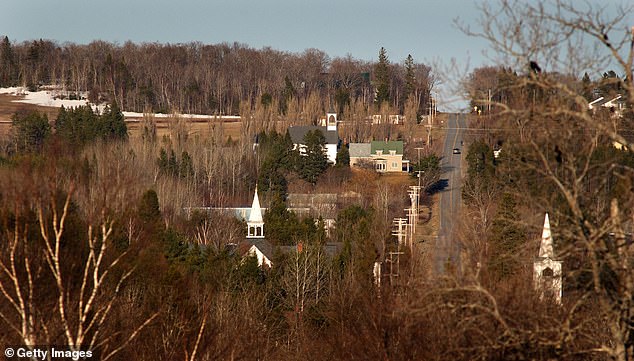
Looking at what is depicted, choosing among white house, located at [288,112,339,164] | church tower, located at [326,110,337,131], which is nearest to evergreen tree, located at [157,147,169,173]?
white house, located at [288,112,339,164]

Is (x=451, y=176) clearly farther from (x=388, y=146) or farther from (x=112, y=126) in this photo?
(x=112, y=126)

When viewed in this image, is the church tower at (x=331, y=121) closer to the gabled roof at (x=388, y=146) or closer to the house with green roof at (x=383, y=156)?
the house with green roof at (x=383, y=156)

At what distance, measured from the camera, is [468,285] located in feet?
24.2

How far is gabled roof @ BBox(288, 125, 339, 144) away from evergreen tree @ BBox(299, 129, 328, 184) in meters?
5.94

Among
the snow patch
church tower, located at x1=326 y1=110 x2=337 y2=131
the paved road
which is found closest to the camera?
the paved road

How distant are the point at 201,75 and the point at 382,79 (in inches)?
668

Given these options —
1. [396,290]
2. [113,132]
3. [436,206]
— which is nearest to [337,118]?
[113,132]

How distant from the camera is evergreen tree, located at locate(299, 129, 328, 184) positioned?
64.7 meters

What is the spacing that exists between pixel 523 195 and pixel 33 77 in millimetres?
99353

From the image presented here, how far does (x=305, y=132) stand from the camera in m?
76.1

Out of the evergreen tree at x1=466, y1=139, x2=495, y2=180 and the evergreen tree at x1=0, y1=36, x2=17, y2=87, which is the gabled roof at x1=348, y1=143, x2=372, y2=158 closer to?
the evergreen tree at x1=466, y1=139, x2=495, y2=180

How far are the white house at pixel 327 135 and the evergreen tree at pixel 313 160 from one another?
3.44 ft

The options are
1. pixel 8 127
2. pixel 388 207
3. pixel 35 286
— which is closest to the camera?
pixel 35 286

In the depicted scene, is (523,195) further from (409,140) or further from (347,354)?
(409,140)
